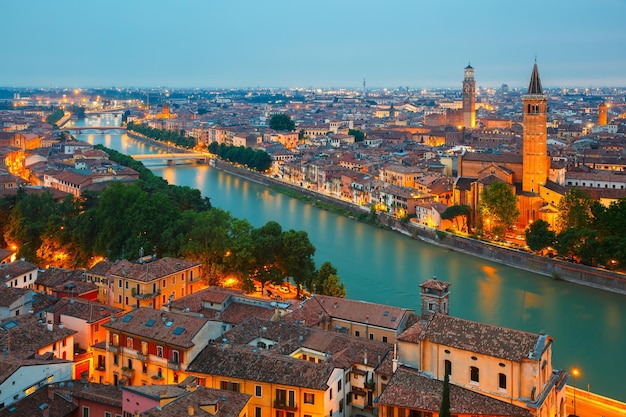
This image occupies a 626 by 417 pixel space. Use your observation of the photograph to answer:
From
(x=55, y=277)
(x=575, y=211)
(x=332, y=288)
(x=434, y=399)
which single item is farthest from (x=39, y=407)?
(x=575, y=211)

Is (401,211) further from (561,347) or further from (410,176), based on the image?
(561,347)

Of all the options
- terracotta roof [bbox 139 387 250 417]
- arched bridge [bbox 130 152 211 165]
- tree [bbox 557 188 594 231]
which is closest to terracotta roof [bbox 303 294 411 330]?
terracotta roof [bbox 139 387 250 417]

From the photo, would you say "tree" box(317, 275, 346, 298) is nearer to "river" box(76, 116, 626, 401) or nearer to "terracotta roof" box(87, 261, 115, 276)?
"river" box(76, 116, 626, 401)

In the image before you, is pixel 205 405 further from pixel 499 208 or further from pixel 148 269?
pixel 499 208

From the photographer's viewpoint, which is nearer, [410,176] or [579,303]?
[579,303]

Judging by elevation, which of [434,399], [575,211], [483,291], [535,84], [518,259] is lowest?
[483,291]

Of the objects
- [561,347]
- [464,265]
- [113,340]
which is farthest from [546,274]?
[113,340]
